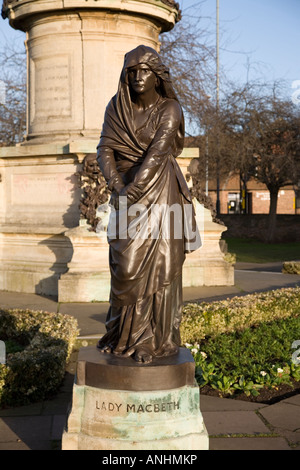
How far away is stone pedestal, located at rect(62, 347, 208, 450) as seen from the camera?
4.30m

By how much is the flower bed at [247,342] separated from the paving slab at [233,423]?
0.59m

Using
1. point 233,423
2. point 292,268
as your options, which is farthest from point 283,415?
point 292,268

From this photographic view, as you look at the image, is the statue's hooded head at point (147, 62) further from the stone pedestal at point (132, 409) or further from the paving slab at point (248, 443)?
the paving slab at point (248, 443)

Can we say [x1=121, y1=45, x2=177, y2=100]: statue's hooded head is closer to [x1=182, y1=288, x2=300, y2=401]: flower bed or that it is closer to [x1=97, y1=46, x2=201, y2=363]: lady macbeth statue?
[x1=97, y1=46, x2=201, y2=363]: lady macbeth statue

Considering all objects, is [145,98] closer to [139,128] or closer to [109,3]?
[139,128]

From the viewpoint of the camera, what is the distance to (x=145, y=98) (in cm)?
481

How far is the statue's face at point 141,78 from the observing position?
185 inches

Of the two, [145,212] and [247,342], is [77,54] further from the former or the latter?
[145,212]

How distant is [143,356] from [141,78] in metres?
2.03

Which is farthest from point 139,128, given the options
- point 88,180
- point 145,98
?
point 88,180

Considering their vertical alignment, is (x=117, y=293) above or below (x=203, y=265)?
above

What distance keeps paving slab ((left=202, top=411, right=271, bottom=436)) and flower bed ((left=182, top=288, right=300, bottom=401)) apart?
59cm

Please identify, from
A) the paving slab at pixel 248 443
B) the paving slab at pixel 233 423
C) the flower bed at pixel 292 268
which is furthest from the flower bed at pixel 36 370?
the flower bed at pixel 292 268

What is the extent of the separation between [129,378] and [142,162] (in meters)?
1.57
